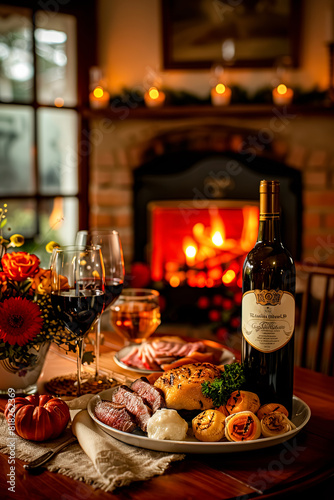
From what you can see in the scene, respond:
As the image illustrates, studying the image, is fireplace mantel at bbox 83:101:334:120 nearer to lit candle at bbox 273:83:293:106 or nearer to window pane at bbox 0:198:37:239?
lit candle at bbox 273:83:293:106

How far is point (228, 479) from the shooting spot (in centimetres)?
73

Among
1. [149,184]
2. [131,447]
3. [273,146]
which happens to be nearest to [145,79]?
[149,184]

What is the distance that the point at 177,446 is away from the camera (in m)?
0.77

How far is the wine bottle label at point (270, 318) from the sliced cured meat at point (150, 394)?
155 mm

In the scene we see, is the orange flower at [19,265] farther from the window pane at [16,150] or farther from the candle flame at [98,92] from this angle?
the candle flame at [98,92]

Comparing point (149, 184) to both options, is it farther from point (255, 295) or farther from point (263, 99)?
point (255, 295)

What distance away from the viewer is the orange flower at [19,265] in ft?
3.30

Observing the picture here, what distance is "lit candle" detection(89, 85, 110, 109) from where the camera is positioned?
11.5 feet

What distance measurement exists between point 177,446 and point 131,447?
69 millimetres

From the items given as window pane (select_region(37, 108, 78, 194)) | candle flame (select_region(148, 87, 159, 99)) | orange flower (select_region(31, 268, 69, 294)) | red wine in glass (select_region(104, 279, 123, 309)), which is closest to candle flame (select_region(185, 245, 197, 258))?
window pane (select_region(37, 108, 78, 194))

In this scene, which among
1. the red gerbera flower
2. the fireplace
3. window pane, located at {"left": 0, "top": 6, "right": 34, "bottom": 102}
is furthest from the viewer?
the fireplace

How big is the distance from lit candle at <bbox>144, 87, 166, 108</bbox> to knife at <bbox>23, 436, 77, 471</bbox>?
2.87 meters

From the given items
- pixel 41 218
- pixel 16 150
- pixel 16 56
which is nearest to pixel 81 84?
pixel 16 56

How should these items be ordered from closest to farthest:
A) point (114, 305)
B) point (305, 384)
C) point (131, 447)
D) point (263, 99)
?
point (131, 447)
point (305, 384)
point (114, 305)
point (263, 99)
